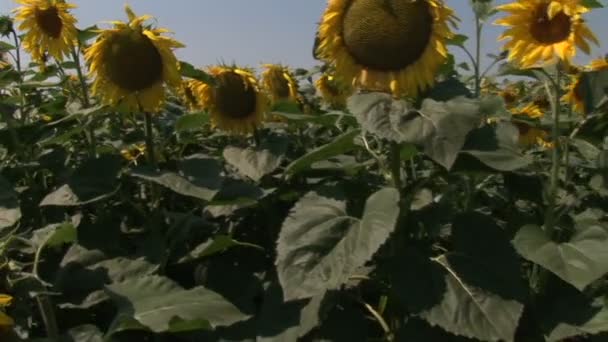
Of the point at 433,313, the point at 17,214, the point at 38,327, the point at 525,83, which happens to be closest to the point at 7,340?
the point at 17,214

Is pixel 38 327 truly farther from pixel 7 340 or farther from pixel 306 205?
pixel 306 205

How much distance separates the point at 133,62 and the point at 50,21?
1.07 metres

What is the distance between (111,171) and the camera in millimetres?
2422

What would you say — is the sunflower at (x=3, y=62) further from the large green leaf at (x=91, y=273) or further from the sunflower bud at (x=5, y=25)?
the large green leaf at (x=91, y=273)

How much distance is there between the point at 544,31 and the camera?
7.59 ft

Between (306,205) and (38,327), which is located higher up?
(306,205)

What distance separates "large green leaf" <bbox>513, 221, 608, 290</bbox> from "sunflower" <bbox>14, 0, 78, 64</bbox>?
2.28m

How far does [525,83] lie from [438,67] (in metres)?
4.61

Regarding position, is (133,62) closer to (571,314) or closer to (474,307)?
(474,307)

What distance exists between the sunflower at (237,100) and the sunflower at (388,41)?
73 centimetres

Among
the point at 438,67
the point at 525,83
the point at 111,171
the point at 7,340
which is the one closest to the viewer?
the point at 7,340

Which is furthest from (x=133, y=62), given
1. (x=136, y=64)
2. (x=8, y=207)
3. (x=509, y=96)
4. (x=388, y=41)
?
(x=509, y=96)

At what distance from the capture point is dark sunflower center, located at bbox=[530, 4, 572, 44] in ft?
7.45

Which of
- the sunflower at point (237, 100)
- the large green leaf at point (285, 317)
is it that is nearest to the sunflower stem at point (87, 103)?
the sunflower at point (237, 100)
